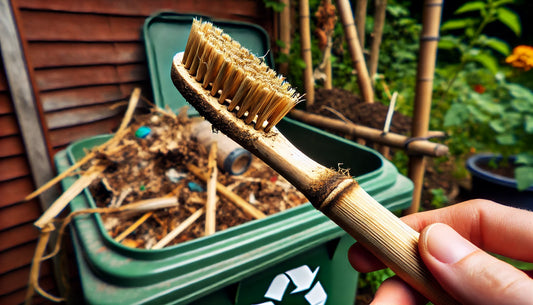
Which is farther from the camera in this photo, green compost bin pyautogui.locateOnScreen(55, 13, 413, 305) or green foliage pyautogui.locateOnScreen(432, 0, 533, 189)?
green foliage pyautogui.locateOnScreen(432, 0, 533, 189)

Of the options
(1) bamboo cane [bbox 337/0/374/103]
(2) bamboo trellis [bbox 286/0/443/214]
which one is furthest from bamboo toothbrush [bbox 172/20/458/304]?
(1) bamboo cane [bbox 337/0/374/103]

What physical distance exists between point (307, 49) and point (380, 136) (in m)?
0.82

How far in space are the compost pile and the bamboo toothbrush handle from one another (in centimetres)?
74

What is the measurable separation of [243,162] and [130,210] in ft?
2.02

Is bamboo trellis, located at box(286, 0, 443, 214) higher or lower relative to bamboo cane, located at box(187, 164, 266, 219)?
higher

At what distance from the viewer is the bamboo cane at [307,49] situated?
1.81m

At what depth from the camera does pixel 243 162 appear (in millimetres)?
1480

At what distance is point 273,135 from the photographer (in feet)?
1.83

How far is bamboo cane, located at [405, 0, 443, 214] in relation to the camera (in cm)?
137

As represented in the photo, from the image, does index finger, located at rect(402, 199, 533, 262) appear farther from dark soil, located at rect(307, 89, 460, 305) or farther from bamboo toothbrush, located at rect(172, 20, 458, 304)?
dark soil, located at rect(307, 89, 460, 305)

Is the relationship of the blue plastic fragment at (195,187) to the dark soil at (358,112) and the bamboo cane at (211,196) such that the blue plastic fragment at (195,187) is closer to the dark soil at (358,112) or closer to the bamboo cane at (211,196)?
the bamboo cane at (211,196)

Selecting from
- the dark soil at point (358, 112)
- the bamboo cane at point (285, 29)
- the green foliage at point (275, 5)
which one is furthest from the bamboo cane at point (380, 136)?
the green foliage at point (275, 5)

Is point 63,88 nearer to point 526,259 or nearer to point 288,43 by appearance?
point 288,43

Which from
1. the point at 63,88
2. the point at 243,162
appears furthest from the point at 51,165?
the point at 243,162
